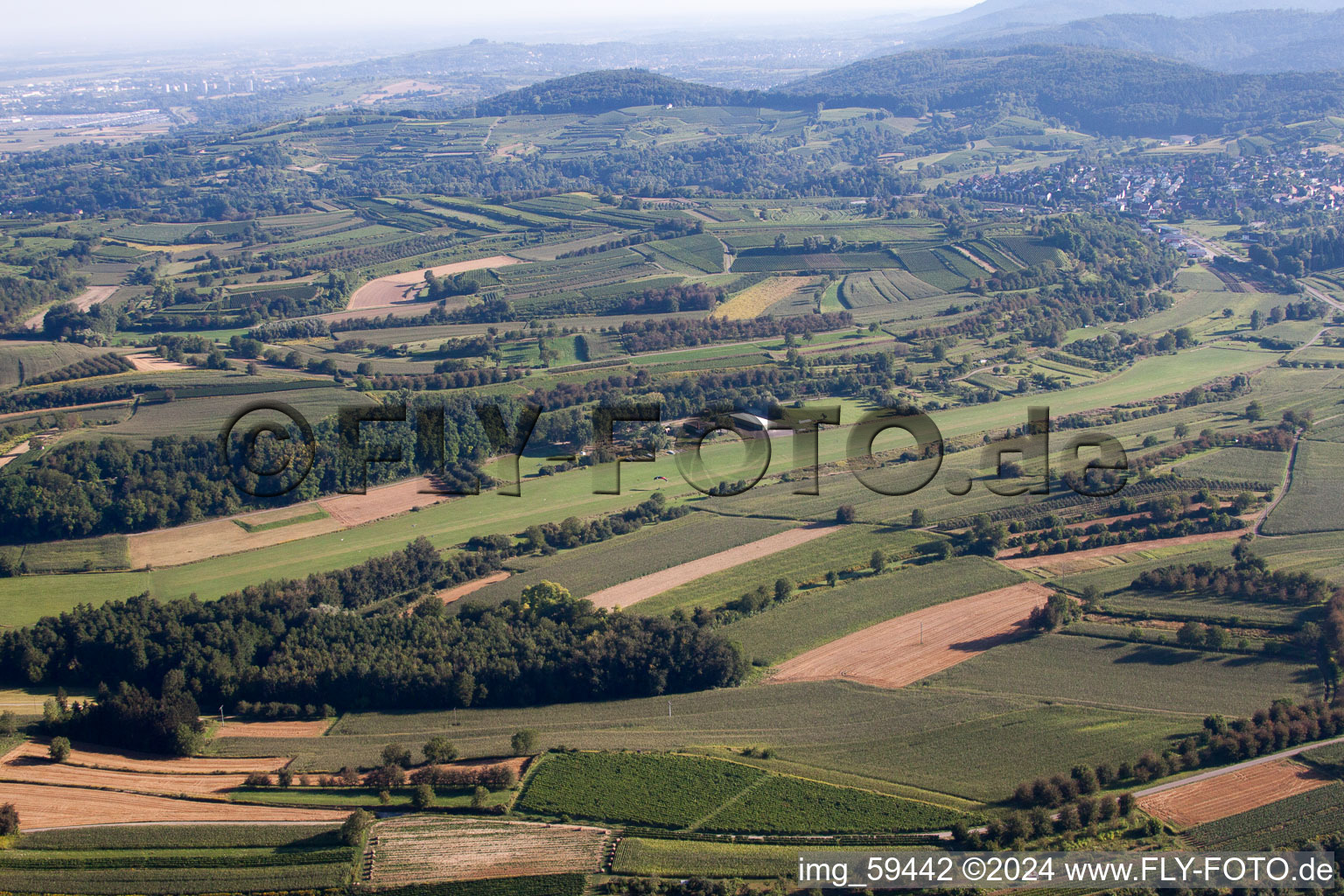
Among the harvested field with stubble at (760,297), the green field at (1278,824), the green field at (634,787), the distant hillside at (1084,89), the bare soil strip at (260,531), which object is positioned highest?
the distant hillside at (1084,89)

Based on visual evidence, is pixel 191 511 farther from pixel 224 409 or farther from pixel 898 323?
pixel 898 323

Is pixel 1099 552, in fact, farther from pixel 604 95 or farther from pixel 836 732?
pixel 604 95

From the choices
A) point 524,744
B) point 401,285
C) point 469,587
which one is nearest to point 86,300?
point 401,285

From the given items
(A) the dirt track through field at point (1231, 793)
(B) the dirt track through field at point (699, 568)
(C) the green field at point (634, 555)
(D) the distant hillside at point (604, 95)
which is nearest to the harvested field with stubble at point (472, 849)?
(C) the green field at point (634, 555)

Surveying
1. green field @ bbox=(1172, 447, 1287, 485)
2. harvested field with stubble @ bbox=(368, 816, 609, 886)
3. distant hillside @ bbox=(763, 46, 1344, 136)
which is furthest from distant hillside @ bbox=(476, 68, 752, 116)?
harvested field with stubble @ bbox=(368, 816, 609, 886)

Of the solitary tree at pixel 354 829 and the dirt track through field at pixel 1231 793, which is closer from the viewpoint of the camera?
the solitary tree at pixel 354 829

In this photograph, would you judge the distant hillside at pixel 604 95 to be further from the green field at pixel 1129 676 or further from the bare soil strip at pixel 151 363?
the green field at pixel 1129 676
